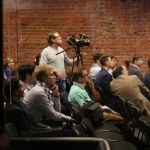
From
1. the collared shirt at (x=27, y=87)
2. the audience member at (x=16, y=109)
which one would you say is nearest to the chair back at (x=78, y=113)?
the collared shirt at (x=27, y=87)

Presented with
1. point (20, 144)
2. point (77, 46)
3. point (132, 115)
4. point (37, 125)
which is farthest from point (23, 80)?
point (20, 144)

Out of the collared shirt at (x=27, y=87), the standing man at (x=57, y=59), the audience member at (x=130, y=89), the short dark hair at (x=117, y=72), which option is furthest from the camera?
the short dark hair at (x=117, y=72)

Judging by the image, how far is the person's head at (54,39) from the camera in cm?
650

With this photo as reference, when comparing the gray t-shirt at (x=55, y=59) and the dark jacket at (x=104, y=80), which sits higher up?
the gray t-shirt at (x=55, y=59)

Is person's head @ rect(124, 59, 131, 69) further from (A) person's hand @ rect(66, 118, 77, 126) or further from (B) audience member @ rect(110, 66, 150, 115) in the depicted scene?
(A) person's hand @ rect(66, 118, 77, 126)

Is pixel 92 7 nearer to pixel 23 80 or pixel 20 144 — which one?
pixel 23 80

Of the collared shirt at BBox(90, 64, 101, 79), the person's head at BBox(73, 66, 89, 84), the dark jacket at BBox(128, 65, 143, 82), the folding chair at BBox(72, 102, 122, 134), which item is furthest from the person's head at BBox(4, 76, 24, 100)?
the dark jacket at BBox(128, 65, 143, 82)

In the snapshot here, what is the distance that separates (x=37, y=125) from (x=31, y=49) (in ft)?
8.51

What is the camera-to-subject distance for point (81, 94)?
5340 mm

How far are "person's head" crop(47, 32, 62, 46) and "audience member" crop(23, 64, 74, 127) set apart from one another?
1.84 m

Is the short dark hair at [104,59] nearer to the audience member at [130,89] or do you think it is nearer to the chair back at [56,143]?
the audience member at [130,89]

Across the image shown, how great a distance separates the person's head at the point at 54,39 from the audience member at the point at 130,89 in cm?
92

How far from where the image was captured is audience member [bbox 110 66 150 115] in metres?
6.38

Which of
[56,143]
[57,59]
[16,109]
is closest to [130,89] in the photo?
[57,59]
